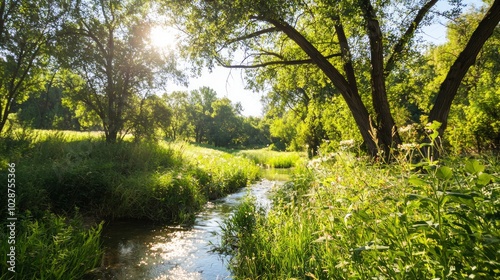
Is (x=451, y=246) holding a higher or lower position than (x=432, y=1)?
lower

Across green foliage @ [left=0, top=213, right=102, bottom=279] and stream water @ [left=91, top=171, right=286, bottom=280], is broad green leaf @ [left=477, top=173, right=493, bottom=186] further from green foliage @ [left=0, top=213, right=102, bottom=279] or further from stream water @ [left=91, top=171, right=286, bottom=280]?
green foliage @ [left=0, top=213, right=102, bottom=279]

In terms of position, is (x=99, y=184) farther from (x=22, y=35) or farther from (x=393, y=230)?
(x=22, y=35)

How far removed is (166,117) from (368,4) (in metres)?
14.1

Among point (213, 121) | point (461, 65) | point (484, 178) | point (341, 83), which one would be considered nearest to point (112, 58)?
point (341, 83)

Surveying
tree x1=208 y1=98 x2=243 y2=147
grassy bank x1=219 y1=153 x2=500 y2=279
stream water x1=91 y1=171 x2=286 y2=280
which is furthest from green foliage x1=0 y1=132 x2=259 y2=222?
tree x1=208 y1=98 x2=243 y2=147

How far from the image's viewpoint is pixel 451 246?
5.44 ft

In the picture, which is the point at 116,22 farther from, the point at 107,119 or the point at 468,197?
the point at 468,197

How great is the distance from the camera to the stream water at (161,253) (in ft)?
15.7

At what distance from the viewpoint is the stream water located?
4777 mm

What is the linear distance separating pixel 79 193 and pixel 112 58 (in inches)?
460

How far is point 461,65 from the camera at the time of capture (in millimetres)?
A: 7844

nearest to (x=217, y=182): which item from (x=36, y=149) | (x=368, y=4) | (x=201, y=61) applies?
(x=201, y=61)

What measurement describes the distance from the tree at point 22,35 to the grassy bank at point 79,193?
16.0ft

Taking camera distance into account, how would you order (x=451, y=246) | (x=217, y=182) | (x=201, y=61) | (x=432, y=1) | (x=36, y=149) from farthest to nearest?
(x=217, y=182), (x=201, y=61), (x=36, y=149), (x=432, y=1), (x=451, y=246)
